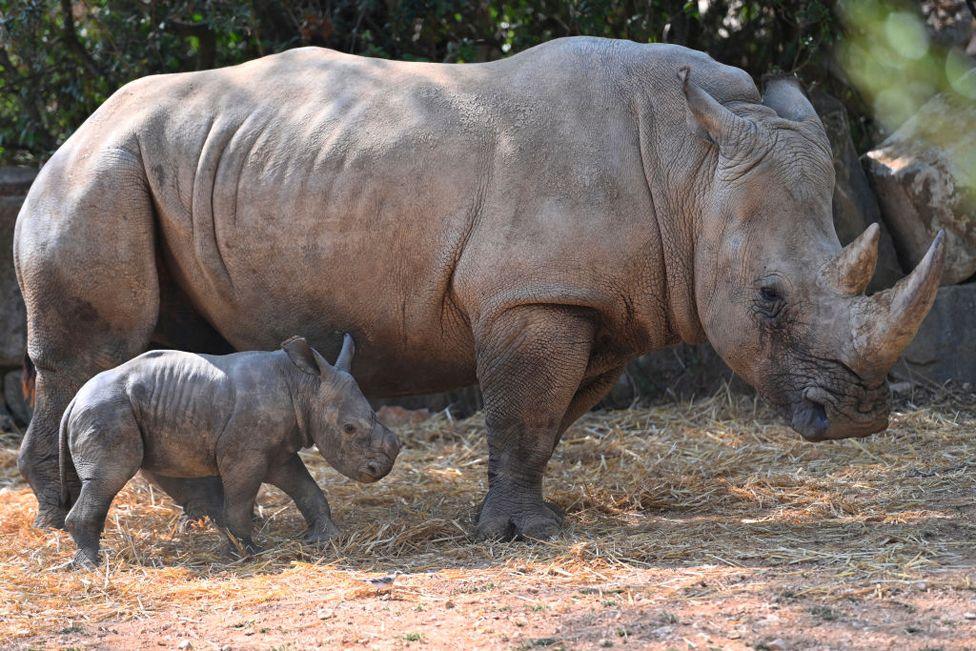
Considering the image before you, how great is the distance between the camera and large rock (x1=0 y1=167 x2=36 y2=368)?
352 inches

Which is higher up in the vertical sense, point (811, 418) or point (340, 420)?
point (811, 418)

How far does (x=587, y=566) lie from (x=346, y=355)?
144 centimetres

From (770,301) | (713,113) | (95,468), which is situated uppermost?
(713,113)

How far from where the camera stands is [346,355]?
5.68 m

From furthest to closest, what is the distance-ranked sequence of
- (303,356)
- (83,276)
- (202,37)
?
(202,37), (83,276), (303,356)

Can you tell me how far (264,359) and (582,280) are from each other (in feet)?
4.50

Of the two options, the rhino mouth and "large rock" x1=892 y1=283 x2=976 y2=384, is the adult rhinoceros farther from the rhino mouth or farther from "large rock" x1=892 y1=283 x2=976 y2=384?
"large rock" x1=892 y1=283 x2=976 y2=384

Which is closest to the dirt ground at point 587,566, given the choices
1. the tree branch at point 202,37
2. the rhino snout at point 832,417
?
the rhino snout at point 832,417

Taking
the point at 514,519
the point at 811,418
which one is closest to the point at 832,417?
the point at 811,418

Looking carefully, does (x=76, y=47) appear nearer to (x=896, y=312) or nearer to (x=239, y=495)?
(x=239, y=495)

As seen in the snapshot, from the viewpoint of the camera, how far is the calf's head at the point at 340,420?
5414 mm

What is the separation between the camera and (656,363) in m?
8.94

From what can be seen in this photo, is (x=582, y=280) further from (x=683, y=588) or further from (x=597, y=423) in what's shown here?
(x=597, y=423)

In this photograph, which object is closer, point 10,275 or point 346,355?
point 346,355
